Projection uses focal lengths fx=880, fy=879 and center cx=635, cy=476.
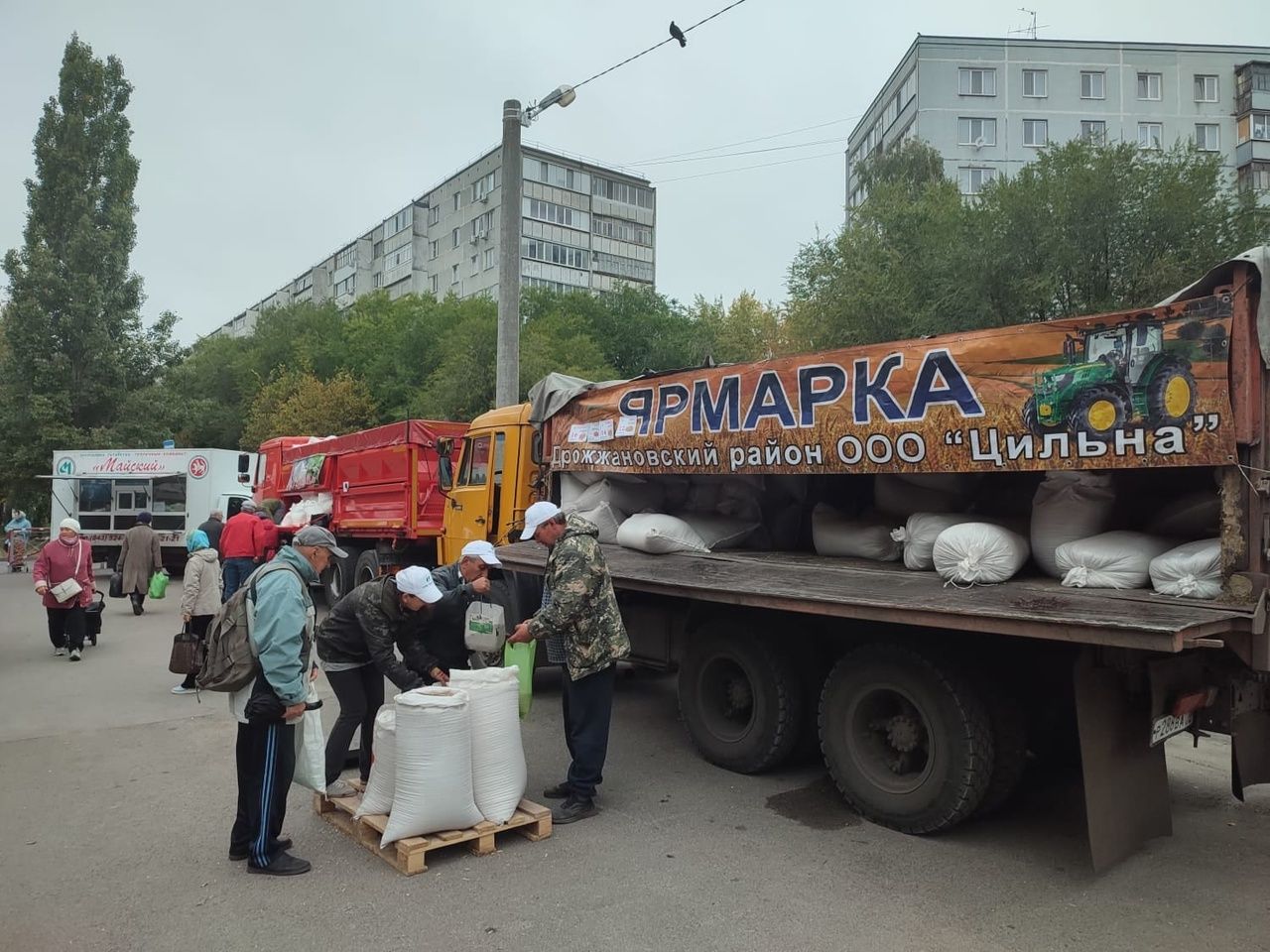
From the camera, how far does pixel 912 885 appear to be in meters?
4.10

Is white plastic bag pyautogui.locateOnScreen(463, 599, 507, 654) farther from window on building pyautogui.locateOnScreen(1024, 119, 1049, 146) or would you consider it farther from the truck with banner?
window on building pyautogui.locateOnScreen(1024, 119, 1049, 146)

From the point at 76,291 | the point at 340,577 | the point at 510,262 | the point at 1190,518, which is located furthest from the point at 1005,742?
the point at 76,291

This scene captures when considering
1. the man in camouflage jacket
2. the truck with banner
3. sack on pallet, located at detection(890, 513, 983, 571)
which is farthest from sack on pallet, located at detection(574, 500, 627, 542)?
the truck with banner

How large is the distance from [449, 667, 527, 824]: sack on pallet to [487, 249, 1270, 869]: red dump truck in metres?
1.51

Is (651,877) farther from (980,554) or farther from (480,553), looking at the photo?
(980,554)

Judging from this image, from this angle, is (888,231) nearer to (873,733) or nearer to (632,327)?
(873,733)

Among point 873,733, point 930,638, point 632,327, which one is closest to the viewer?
point 930,638

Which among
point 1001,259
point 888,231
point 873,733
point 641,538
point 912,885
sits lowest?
point 912,885

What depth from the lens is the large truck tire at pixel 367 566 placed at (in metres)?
12.4

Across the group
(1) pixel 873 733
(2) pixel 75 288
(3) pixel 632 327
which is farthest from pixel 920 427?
(3) pixel 632 327

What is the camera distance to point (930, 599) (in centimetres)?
440

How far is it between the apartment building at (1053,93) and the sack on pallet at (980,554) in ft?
142

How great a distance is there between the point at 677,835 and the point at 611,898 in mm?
846

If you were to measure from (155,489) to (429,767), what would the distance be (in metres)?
18.6
